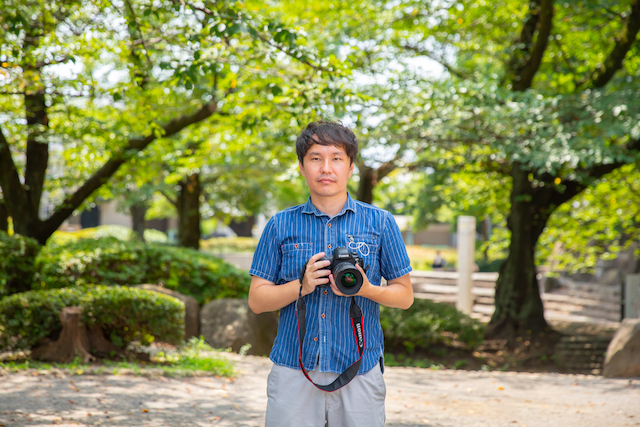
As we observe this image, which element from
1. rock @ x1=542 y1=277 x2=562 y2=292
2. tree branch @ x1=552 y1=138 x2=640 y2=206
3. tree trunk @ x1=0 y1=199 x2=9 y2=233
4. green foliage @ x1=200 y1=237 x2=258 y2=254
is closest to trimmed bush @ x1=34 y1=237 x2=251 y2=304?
tree trunk @ x1=0 y1=199 x2=9 y2=233

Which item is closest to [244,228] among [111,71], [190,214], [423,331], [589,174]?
[190,214]

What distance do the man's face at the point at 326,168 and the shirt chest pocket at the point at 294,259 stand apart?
24 centimetres

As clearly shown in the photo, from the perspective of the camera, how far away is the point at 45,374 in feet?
18.8

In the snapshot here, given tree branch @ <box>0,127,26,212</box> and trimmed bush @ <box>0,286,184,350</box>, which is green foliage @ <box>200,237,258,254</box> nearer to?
tree branch @ <box>0,127,26,212</box>

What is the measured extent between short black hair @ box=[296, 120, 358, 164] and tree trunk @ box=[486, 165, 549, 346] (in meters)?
9.13

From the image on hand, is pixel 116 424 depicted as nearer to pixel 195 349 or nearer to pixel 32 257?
pixel 195 349

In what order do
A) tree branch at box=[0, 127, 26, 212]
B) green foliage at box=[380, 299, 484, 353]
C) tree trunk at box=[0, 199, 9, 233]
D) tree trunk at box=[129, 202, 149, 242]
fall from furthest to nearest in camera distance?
1. tree trunk at box=[129, 202, 149, 242]
2. green foliage at box=[380, 299, 484, 353]
3. tree trunk at box=[0, 199, 9, 233]
4. tree branch at box=[0, 127, 26, 212]

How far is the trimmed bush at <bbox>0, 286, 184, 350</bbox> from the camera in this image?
20.6ft

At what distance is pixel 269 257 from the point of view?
2.32m

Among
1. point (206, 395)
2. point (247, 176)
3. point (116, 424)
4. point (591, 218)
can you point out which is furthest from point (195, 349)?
point (247, 176)

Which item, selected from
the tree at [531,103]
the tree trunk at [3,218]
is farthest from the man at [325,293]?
the tree trunk at [3,218]

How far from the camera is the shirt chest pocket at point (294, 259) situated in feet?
7.44

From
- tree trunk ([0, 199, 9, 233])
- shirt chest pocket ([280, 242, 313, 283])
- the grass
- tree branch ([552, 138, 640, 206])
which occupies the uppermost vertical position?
tree branch ([552, 138, 640, 206])

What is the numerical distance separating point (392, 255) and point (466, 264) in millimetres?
14031
